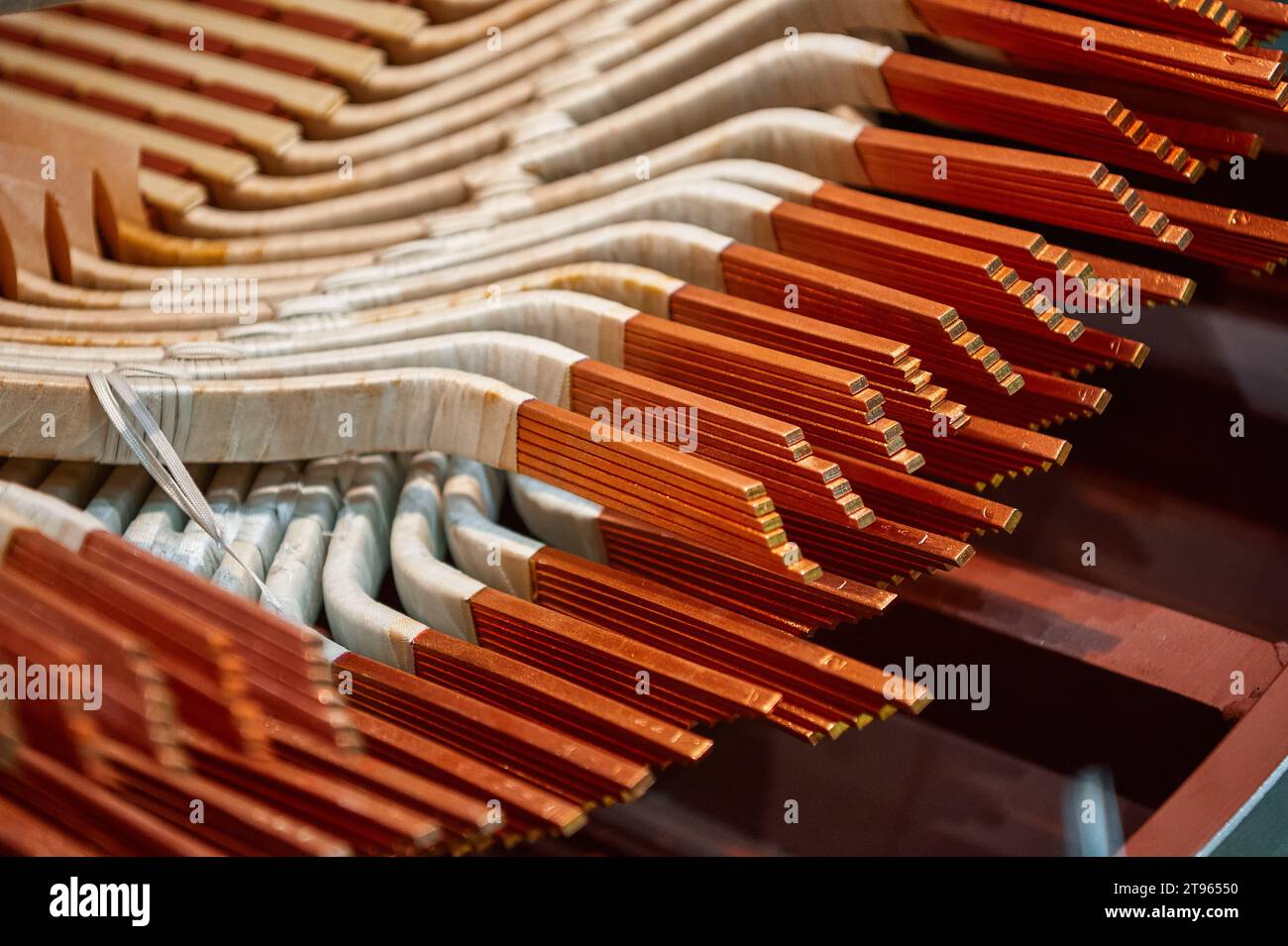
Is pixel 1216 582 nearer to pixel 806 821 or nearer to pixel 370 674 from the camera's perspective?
pixel 806 821

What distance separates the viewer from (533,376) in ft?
7.49

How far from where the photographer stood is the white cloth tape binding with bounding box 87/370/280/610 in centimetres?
218

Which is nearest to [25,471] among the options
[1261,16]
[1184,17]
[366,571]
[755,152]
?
[366,571]

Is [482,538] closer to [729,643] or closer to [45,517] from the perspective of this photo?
[729,643]

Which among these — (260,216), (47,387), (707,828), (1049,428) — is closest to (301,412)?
(47,387)

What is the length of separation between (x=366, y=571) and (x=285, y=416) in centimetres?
23

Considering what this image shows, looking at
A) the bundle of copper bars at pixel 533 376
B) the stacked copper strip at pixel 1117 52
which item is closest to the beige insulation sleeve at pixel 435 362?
the bundle of copper bars at pixel 533 376

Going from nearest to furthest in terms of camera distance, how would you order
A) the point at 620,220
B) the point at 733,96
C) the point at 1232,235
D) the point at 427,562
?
the point at 427,562 < the point at 1232,235 < the point at 620,220 < the point at 733,96

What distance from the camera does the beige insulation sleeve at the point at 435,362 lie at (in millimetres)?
2279

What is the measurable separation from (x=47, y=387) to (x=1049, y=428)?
1.45m

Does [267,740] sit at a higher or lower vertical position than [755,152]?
lower

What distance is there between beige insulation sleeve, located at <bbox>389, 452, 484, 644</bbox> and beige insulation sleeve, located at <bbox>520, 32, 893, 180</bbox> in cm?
59
